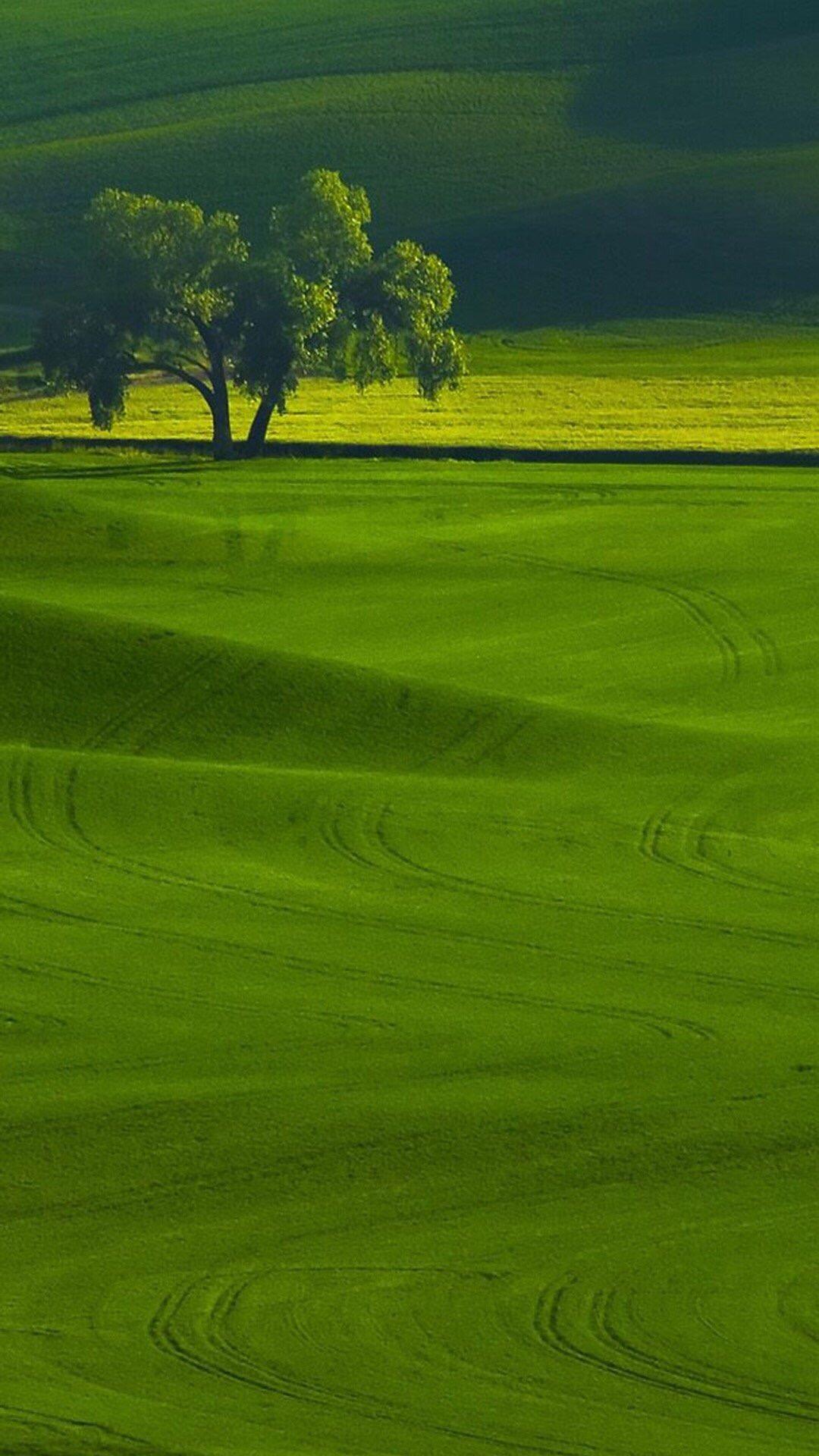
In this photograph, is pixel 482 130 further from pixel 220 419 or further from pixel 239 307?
pixel 220 419

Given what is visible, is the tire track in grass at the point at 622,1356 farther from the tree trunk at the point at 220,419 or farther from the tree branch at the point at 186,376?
the tree branch at the point at 186,376

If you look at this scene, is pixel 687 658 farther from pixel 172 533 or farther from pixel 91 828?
pixel 91 828

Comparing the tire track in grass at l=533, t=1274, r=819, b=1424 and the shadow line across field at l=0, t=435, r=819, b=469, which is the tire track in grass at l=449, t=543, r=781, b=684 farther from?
the tire track in grass at l=533, t=1274, r=819, b=1424

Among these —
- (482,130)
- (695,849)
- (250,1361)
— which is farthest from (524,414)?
(250,1361)

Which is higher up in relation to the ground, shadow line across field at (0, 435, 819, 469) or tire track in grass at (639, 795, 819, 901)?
shadow line across field at (0, 435, 819, 469)

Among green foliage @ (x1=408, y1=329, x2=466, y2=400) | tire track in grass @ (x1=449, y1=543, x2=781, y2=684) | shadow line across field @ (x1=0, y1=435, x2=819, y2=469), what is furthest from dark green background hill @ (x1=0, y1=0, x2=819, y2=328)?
tire track in grass @ (x1=449, y1=543, x2=781, y2=684)

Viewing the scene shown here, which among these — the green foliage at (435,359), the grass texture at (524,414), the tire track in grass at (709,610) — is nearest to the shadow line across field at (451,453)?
the grass texture at (524,414)

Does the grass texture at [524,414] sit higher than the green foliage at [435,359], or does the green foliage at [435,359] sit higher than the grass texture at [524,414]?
the green foliage at [435,359]
